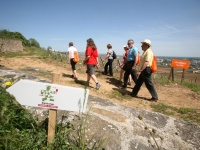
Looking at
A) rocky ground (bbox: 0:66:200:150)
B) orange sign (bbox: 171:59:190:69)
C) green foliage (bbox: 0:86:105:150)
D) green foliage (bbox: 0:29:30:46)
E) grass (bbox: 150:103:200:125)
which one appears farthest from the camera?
green foliage (bbox: 0:29:30:46)

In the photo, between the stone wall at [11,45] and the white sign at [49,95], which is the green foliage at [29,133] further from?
the stone wall at [11,45]

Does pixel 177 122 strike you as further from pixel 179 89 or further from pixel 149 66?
pixel 179 89

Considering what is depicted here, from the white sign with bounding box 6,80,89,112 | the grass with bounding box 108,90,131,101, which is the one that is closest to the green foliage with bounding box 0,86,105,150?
the white sign with bounding box 6,80,89,112

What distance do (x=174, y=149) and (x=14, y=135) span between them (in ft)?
6.48

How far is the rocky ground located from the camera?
1.77m

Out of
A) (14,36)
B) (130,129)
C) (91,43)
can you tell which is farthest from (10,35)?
(130,129)

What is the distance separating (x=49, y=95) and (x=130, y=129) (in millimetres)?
1240

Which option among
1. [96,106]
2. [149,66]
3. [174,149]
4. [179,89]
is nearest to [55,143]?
[96,106]

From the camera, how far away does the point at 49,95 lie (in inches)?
61.8

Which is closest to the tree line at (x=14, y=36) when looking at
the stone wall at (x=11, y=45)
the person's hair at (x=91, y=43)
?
the stone wall at (x=11, y=45)

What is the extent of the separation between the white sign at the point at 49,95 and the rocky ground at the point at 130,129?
0.22m

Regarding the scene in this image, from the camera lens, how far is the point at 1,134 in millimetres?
1486

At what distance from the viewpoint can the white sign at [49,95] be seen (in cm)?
154

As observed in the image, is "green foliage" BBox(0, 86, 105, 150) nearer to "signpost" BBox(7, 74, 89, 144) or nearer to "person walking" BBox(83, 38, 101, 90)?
"signpost" BBox(7, 74, 89, 144)
